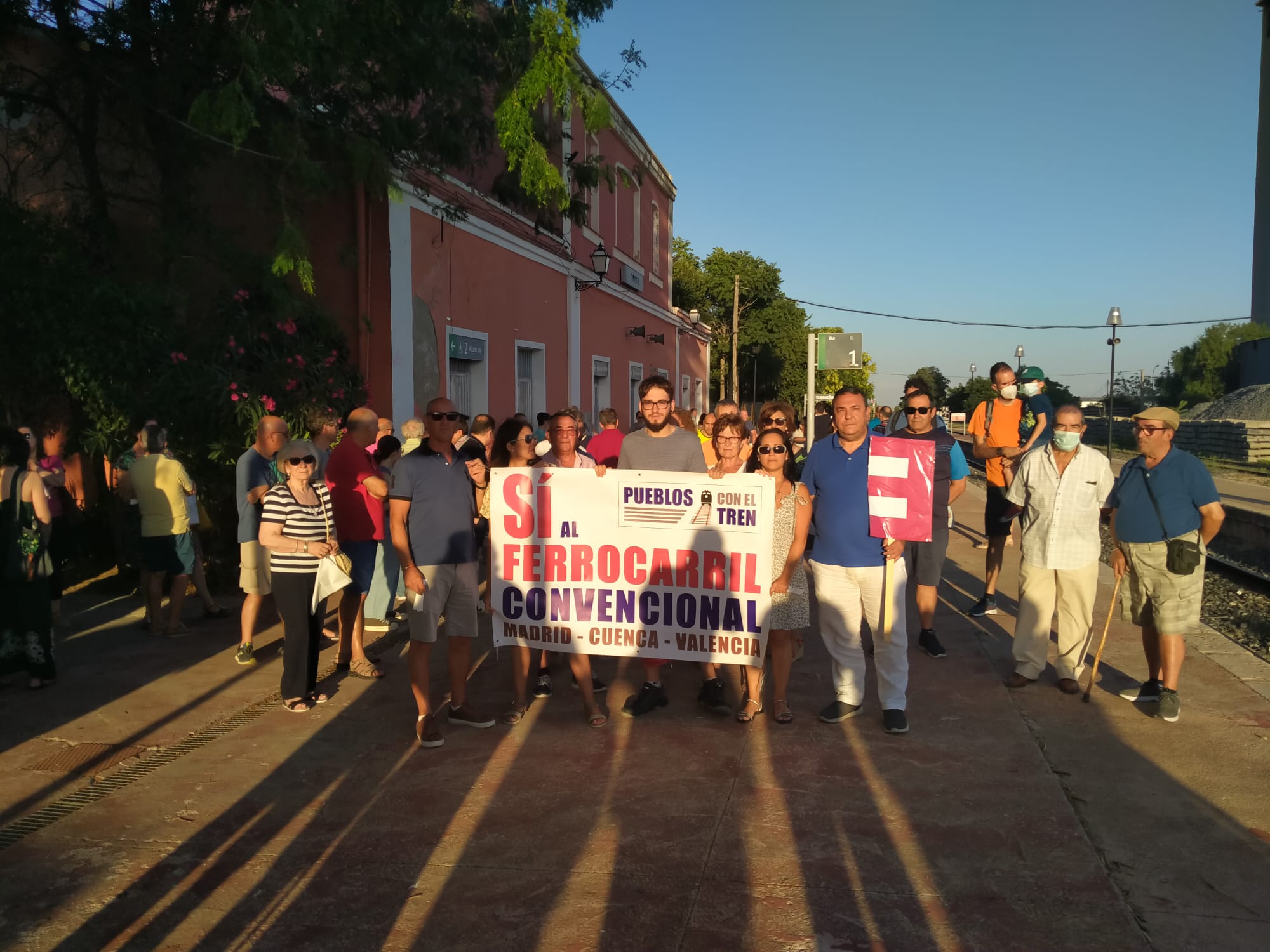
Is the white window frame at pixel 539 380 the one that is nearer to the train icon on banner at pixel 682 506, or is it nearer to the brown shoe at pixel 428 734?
the train icon on banner at pixel 682 506

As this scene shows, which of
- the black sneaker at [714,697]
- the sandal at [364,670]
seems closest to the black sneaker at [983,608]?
the black sneaker at [714,697]

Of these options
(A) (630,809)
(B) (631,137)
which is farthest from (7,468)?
(B) (631,137)

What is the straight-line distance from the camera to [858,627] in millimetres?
5496

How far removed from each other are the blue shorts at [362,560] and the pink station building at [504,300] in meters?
4.52

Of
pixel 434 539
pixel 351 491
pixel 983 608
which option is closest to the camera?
pixel 434 539

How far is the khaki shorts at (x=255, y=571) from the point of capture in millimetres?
7012

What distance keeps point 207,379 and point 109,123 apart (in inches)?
165

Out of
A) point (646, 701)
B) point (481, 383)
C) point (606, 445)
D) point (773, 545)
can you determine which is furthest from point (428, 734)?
point (481, 383)

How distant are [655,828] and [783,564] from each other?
1.85 metres

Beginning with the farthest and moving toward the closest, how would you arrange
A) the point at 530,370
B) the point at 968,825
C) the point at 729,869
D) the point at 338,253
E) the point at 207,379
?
the point at 530,370 < the point at 338,253 < the point at 207,379 < the point at 968,825 < the point at 729,869

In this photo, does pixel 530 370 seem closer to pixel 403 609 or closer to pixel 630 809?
pixel 403 609

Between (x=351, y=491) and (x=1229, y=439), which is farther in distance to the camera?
(x=1229, y=439)

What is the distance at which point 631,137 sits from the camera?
2294cm

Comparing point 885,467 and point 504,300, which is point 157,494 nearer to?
point 885,467
